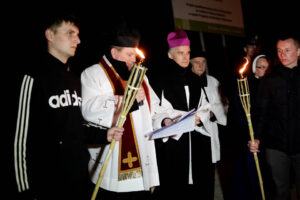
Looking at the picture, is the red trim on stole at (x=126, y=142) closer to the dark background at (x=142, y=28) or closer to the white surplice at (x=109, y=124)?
the white surplice at (x=109, y=124)

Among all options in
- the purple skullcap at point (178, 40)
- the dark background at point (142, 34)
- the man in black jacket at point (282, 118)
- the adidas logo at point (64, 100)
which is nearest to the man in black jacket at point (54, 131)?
the adidas logo at point (64, 100)

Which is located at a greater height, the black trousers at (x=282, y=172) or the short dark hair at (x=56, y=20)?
the short dark hair at (x=56, y=20)

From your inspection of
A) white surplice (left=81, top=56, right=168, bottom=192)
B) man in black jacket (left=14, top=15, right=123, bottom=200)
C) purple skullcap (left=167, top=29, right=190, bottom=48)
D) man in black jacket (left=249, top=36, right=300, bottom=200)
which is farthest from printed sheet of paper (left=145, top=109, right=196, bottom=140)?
purple skullcap (left=167, top=29, right=190, bottom=48)

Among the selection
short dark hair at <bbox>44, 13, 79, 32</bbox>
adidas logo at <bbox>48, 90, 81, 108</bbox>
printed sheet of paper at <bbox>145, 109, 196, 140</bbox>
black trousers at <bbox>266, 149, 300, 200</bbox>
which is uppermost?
short dark hair at <bbox>44, 13, 79, 32</bbox>

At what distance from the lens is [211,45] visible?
8.25 m

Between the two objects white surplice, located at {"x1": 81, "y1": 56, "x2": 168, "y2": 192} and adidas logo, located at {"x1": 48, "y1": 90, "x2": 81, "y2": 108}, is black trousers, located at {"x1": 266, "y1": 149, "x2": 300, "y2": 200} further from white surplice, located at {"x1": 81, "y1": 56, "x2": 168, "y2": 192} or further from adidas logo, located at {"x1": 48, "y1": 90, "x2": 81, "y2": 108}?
adidas logo, located at {"x1": 48, "y1": 90, "x2": 81, "y2": 108}

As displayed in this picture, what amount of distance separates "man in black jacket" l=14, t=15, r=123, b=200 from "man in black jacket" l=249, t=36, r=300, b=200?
2.07 m

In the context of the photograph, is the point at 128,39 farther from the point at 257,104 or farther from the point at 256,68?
the point at 256,68

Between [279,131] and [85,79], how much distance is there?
2.43m

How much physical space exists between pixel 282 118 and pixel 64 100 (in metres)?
2.61

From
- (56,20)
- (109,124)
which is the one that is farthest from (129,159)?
(56,20)

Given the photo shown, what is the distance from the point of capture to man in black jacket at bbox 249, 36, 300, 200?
3.08m

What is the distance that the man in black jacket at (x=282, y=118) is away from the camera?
308cm

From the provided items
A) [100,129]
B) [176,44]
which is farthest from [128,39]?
[176,44]
